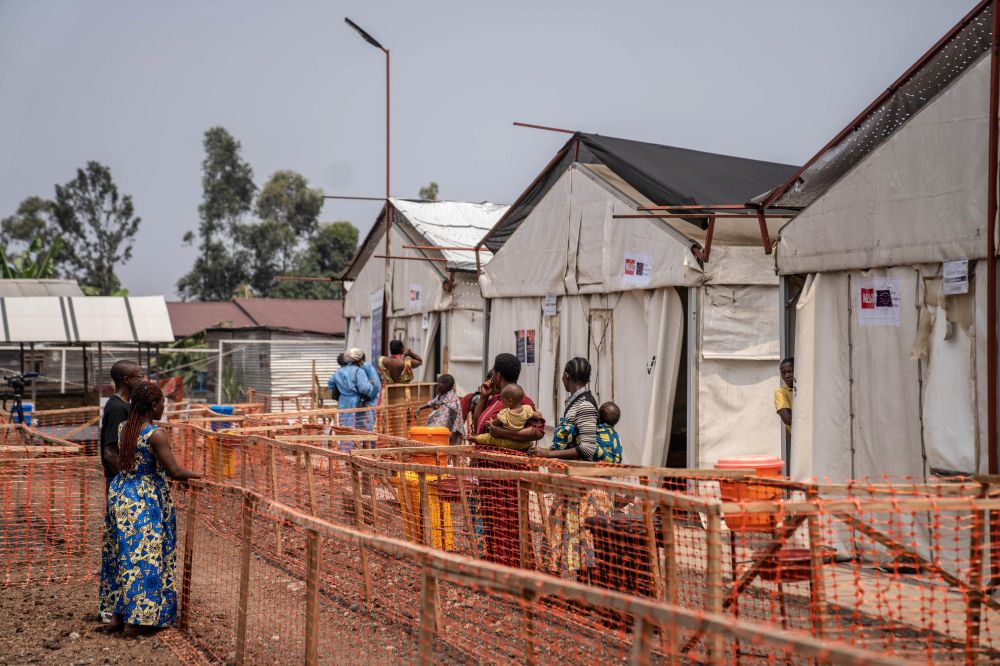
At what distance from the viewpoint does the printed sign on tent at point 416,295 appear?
706 inches

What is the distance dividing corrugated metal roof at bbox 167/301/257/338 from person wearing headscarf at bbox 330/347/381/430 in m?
22.6

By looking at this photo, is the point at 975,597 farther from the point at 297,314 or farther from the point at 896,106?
the point at 297,314

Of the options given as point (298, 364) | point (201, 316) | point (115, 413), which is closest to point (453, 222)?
point (115, 413)

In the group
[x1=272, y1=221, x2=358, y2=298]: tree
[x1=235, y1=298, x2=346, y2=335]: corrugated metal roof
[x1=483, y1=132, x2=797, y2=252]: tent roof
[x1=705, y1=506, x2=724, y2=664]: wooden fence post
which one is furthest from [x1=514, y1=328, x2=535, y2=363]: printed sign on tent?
[x1=272, y1=221, x2=358, y2=298]: tree

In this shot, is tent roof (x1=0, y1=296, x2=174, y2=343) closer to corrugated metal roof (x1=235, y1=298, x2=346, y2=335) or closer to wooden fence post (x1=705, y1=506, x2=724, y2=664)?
corrugated metal roof (x1=235, y1=298, x2=346, y2=335)

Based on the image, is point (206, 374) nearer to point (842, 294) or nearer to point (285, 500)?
point (285, 500)

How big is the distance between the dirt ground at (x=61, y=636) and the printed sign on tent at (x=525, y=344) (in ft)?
22.4

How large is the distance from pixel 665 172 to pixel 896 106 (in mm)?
3802

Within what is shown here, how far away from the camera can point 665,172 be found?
11.9 metres

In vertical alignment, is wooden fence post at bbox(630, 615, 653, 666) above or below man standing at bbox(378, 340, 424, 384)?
below

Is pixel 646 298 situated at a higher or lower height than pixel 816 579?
higher

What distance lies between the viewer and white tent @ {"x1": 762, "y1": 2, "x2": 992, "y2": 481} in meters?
7.04

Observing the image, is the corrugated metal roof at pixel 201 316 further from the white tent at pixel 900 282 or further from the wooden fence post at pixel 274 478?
the white tent at pixel 900 282

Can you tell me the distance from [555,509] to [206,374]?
94.7 ft
